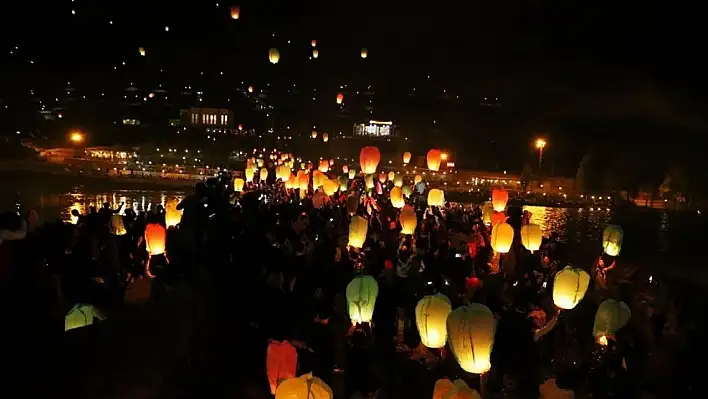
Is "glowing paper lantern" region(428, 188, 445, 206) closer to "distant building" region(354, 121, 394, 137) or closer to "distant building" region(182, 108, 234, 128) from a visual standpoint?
"distant building" region(354, 121, 394, 137)

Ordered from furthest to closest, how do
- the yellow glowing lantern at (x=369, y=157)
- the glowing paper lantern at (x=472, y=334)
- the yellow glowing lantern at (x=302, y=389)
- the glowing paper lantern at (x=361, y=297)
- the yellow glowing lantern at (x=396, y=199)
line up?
1. the yellow glowing lantern at (x=369, y=157)
2. the yellow glowing lantern at (x=396, y=199)
3. the glowing paper lantern at (x=361, y=297)
4. the glowing paper lantern at (x=472, y=334)
5. the yellow glowing lantern at (x=302, y=389)

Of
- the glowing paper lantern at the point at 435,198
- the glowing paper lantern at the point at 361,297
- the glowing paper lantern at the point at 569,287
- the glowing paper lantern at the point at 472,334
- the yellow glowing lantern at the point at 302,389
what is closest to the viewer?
the yellow glowing lantern at the point at 302,389

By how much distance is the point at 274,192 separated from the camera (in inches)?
631

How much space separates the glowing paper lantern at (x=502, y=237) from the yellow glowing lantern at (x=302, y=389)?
18.3 ft

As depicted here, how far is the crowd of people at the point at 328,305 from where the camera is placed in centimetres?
543

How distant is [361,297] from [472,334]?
6.26ft

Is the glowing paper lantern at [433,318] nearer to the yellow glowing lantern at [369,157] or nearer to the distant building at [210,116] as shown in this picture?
the yellow glowing lantern at [369,157]

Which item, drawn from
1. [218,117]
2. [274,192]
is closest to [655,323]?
[274,192]

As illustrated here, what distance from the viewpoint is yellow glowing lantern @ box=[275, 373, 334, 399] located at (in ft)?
11.5

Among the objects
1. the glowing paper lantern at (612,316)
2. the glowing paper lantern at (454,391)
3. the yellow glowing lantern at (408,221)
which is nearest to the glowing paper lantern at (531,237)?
the yellow glowing lantern at (408,221)

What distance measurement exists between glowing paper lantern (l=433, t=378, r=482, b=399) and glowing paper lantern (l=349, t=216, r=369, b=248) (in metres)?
5.21

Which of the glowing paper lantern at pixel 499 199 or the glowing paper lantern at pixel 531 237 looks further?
the glowing paper lantern at pixel 499 199

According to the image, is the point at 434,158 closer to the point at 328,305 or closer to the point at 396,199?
the point at 396,199

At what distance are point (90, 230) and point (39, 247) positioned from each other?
2.72ft
